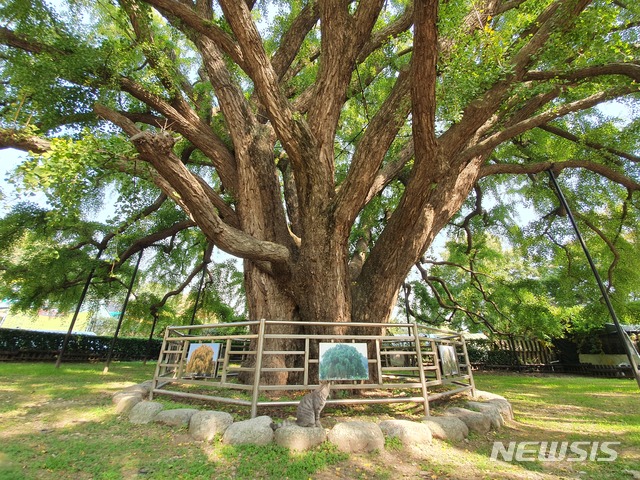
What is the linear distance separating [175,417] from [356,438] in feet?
6.95

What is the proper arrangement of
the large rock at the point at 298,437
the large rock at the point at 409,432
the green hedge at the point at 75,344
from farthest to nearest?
the green hedge at the point at 75,344 < the large rock at the point at 409,432 < the large rock at the point at 298,437

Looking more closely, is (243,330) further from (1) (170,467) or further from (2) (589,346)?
(2) (589,346)

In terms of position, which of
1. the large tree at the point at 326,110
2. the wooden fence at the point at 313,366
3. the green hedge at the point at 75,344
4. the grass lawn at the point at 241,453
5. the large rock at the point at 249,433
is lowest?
the grass lawn at the point at 241,453

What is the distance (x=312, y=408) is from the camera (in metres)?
3.21

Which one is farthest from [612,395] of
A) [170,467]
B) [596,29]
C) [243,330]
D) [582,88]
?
[243,330]

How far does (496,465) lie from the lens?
9.04 feet

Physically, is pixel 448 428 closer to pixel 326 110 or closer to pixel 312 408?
pixel 312 408

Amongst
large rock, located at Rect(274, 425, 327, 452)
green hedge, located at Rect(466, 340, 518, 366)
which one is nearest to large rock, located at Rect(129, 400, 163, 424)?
large rock, located at Rect(274, 425, 327, 452)

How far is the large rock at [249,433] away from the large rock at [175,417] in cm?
69

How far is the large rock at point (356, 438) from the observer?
2.97 meters

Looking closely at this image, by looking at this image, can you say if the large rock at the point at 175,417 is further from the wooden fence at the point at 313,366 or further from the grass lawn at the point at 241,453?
the wooden fence at the point at 313,366

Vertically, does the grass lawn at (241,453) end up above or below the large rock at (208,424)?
below

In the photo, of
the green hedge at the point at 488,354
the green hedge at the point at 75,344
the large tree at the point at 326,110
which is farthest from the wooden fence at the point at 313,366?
the green hedge at the point at 75,344

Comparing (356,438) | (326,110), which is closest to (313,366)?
(356,438)
